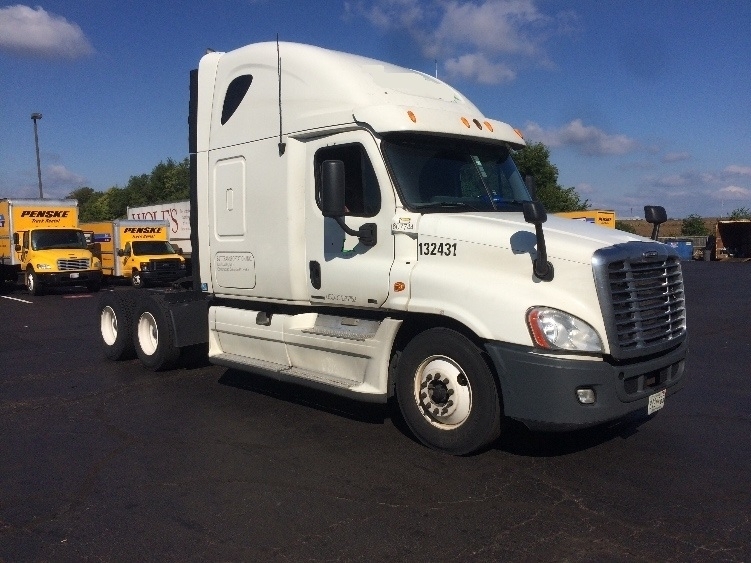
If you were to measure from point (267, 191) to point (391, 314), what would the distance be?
205 centimetres

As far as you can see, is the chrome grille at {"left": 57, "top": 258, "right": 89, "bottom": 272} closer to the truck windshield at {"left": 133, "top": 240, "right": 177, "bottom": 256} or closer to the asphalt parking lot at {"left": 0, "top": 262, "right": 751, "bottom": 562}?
the truck windshield at {"left": 133, "top": 240, "right": 177, "bottom": 256}

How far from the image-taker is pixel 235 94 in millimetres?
7641

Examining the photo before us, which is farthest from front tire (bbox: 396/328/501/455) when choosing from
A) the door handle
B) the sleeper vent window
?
the sleeper vent window

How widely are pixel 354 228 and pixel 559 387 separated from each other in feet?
7.55

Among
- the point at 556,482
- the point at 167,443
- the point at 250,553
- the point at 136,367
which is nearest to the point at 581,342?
the point at 556,482

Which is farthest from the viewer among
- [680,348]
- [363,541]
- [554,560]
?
[680,348]

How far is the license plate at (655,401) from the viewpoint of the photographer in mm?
5289

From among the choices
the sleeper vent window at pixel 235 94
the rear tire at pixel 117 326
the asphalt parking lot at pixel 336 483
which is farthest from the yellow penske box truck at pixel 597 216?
the sleeper vent window at pixel 235 94

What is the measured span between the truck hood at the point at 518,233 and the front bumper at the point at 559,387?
29.3 inches

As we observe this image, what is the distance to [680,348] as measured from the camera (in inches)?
225

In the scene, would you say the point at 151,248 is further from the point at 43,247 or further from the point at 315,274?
the point at 315,274

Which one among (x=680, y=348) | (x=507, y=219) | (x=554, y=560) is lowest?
(x=554, y=560)

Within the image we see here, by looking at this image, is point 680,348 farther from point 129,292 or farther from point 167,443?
point 129,292

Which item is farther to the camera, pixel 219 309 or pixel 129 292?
pixel 129 292
